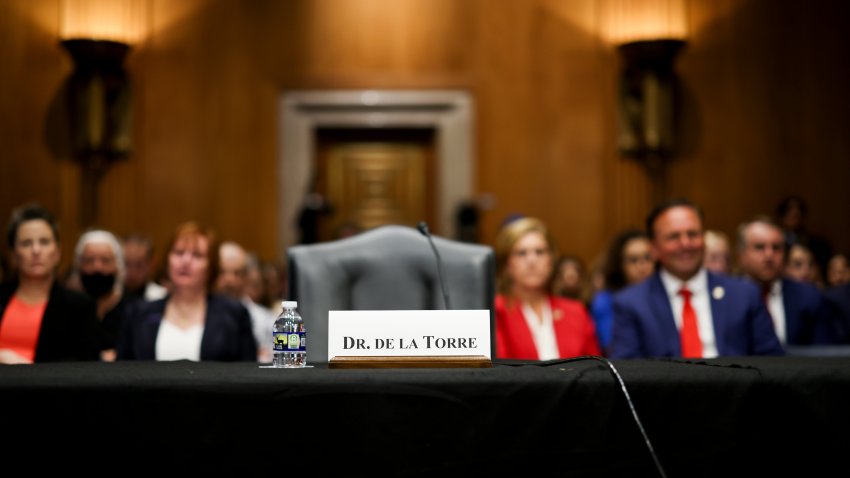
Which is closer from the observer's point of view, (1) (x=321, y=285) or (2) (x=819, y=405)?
(2) (x=819, y=405)

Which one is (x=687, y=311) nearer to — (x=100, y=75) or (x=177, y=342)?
(x=177, y=342)

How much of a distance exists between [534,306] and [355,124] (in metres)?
4.01

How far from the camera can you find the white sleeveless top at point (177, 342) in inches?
158

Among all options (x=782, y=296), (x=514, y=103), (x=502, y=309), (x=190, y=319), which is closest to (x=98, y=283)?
(x=190, y=319)

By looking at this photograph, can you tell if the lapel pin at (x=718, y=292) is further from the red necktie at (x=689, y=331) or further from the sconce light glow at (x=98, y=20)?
the sconce light glow at (x=98, y=20)

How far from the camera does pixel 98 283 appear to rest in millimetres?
4805

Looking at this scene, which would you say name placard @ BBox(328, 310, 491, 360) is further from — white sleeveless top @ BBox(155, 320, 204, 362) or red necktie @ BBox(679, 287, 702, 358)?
white sleeveless top @ BBox(155, 320, 204, 362)

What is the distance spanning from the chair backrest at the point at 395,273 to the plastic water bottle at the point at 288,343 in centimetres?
65

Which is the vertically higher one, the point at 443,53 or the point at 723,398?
the point at 443,53

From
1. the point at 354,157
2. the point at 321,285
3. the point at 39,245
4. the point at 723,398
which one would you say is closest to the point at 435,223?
the point at 354,157

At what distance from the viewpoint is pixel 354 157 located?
8.29 meters

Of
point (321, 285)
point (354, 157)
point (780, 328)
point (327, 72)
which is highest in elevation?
point (327, 72)

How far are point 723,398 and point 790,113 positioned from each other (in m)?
6.68

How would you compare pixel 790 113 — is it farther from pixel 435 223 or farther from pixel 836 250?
pixel 435 223
